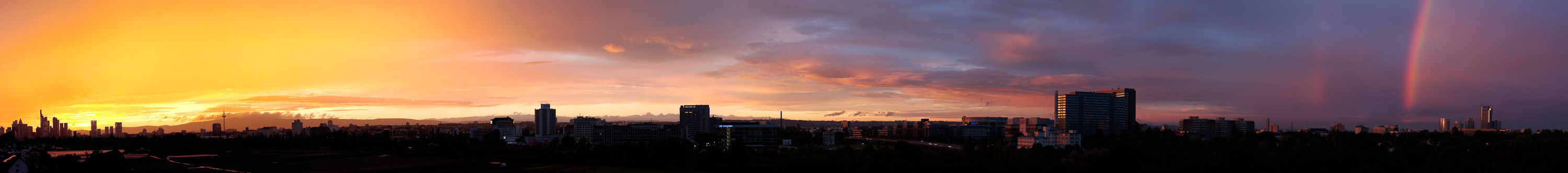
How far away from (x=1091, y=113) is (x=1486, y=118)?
6931 centimetres

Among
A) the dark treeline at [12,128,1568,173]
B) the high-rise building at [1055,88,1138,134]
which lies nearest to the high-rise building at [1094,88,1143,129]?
the high-rise building at [1055,88,1138,134]

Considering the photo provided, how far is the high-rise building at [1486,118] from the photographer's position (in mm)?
148875

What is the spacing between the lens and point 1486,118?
5910 inches

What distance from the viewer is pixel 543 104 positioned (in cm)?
17738

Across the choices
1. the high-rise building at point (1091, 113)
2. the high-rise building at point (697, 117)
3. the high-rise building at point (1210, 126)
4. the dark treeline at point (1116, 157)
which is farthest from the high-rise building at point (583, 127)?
the high-rise building at point (1210, 126)

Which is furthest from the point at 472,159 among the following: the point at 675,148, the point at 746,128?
the point at 746,128

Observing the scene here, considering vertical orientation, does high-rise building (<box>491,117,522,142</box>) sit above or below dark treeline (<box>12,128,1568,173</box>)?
below

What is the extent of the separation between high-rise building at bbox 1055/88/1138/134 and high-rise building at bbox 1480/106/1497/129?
60.3m

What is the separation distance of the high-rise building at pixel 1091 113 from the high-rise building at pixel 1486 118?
60261 mm

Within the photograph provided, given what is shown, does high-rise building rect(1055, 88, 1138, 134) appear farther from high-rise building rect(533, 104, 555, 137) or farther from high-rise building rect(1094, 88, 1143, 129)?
high-rise building rect(533, 104, 555, 137)

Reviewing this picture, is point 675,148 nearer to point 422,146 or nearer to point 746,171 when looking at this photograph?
point 746,171

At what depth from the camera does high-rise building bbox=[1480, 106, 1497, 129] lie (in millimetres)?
148875

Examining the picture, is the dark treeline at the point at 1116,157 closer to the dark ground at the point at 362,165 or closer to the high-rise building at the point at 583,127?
the dark ground at the point at 362,165

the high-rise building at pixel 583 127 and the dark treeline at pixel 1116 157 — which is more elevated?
the dark treeline at pixel 1116 157
